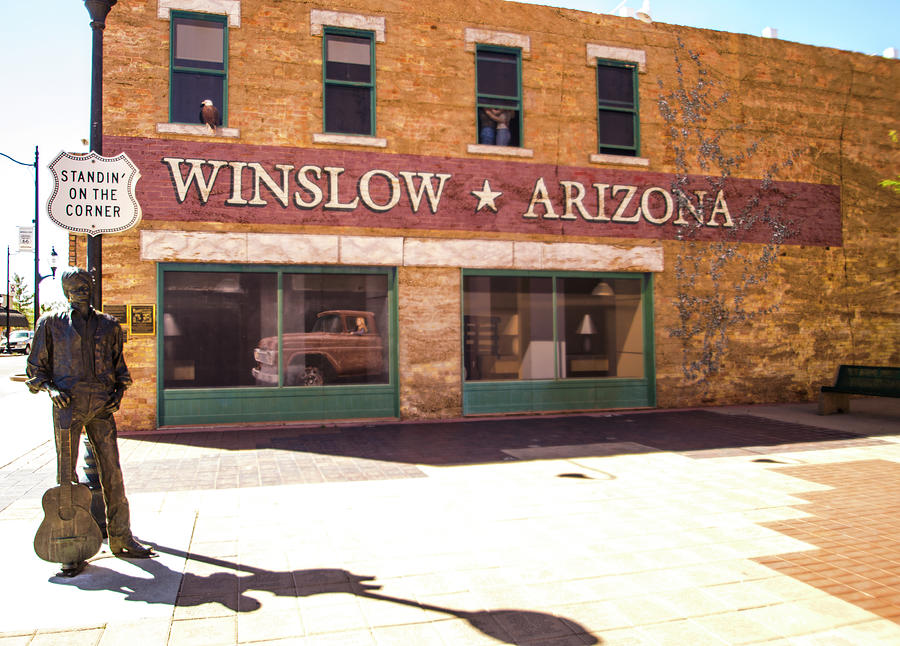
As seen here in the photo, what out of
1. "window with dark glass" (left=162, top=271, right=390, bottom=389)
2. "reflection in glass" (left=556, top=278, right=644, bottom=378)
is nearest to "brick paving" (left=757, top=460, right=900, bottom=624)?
"reflection in glass" (left=556, top=278, right=644, bottom=378)

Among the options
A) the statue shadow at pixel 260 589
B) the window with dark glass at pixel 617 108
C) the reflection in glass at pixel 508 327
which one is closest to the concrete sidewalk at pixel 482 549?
the statue shadow at pixel 260 589

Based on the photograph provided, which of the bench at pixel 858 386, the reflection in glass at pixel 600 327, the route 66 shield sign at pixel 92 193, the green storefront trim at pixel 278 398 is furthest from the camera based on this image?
the reflection in glass at pixel 600 327

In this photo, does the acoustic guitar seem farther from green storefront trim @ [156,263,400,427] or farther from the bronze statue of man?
green storefront trim @ [156,263,400,427]

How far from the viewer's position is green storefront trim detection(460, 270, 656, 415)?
12070 millimetres

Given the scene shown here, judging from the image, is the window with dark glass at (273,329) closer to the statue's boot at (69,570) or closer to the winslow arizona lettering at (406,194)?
the winslow arizona lettering at (406,194)

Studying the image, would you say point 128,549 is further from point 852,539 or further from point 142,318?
point 142,318

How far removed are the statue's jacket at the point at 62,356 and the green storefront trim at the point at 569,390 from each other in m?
7.72

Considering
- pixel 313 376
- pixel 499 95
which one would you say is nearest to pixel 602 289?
pixel 499 95

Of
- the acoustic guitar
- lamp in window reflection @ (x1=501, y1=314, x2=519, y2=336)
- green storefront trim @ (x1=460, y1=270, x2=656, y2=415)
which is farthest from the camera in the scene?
lamp in window reflection @ (x1=501, y1=314, x2=519, y2=336)

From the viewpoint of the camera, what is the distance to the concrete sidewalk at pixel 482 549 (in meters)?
3.62

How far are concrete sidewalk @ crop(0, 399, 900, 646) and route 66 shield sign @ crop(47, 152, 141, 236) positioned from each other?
246 cm

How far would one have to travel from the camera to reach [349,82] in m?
11.6

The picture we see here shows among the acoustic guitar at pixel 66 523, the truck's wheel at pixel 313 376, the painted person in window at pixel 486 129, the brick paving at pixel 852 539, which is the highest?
the painted person in window at pixel 486 129

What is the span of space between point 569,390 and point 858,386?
5.12 metres
